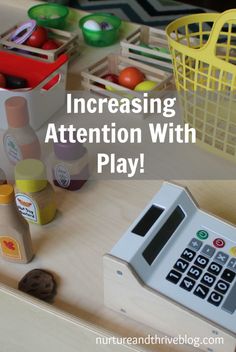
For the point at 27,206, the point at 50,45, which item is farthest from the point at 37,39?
the point at 27,206

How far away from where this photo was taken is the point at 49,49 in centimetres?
102

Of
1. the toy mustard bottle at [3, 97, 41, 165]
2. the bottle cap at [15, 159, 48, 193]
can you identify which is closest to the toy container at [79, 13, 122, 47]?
the toy mustard bottle at [3, 97, 41, 165]

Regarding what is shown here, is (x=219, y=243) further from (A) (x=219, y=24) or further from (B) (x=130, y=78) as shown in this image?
(B) (x=130, y=78)

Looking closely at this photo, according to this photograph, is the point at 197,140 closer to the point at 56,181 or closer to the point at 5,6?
the point at 56,181

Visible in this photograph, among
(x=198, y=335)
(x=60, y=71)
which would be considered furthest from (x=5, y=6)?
(x=198, y=335)

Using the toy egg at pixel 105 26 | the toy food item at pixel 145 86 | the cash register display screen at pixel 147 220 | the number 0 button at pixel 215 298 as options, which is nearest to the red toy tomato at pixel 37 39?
the toy egg at pixel 105 26

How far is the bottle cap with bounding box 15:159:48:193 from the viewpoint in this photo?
0.64 meters

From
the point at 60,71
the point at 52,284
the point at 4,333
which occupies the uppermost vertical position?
the point at 60,71

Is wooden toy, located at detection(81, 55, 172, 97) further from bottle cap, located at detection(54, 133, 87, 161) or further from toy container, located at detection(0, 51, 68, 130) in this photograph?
bottle cap, located at detection(54, 133, 87, 161)

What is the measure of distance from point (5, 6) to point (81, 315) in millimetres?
893

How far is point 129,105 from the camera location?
0.90 meters

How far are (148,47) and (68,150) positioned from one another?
42cm

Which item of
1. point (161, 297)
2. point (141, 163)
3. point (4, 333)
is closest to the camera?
point (161, 297)

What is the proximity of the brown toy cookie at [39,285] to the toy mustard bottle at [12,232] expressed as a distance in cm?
3
